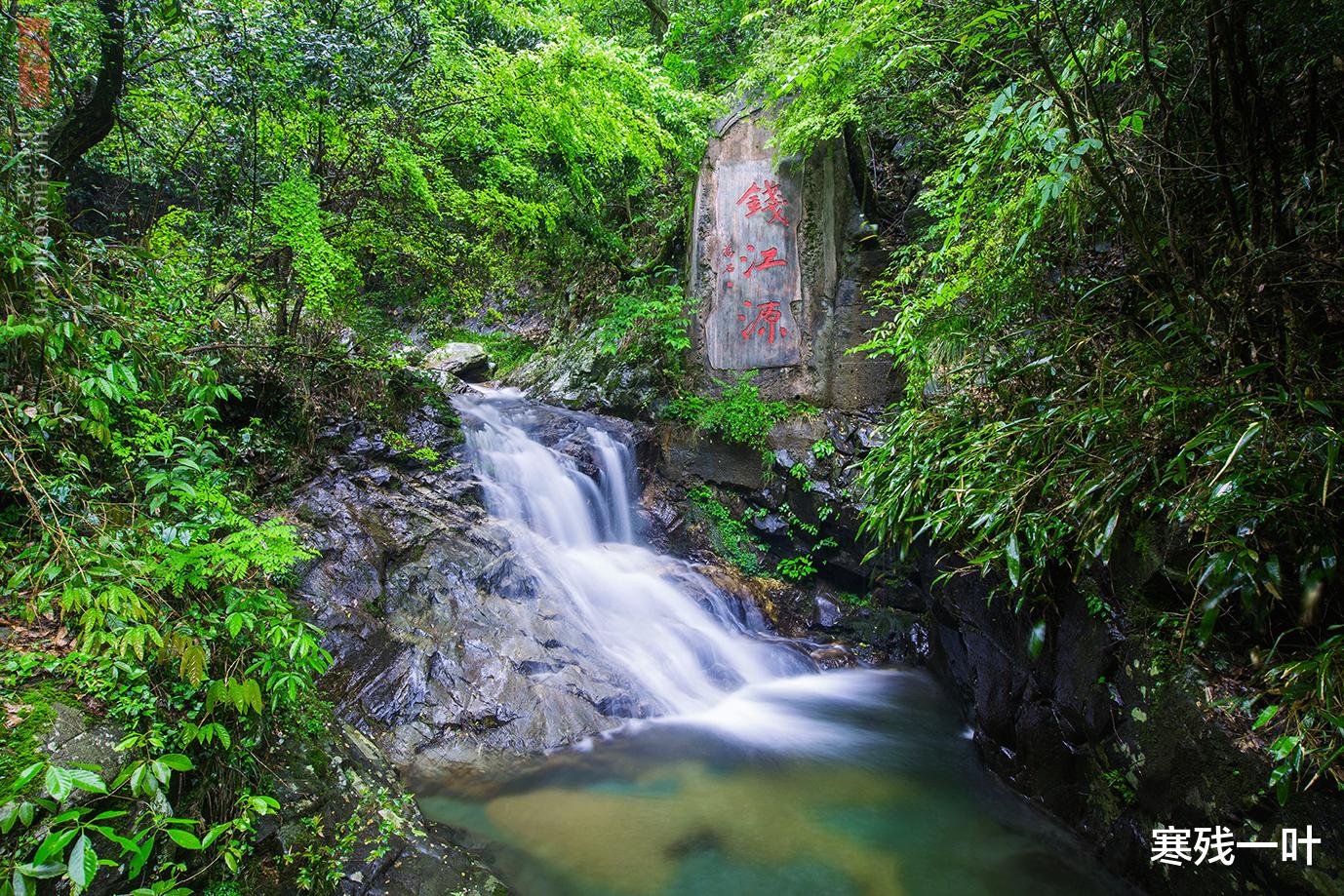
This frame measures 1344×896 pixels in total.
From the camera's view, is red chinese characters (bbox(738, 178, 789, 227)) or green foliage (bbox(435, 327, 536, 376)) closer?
red chinese characters (bbox(738, 178, 789, 227))

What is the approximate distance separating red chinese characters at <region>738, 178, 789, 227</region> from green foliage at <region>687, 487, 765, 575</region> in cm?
404

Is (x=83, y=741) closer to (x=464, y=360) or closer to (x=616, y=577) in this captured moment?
(x=616, y=577)

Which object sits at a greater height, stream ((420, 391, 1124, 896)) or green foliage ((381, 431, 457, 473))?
green foliage ((381, 431, 457, 473))

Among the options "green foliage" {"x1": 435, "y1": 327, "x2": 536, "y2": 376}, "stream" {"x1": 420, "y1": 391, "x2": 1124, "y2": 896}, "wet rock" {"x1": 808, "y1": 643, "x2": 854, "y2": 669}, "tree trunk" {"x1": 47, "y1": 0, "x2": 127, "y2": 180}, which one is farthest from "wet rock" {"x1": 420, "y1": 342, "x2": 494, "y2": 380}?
"wet rock" {"x1": 808, "y1": 643, "x2": 854, "y2": 669}

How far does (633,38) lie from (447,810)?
573 inches

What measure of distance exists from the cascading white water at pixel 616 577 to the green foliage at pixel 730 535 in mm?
734

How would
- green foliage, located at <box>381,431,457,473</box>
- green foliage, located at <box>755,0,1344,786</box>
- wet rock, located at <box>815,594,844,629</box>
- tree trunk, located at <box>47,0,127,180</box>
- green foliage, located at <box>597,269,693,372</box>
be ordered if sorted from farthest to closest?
green foliage, located at <box>597,269,693,372</box> < wet rock, located at <box>815,594,844,629</box> < green foliage, located at <box>381,431,457,473</box> < tree trunk, located at <box>47,0,127,180</box> < green foliage, located at <box>755,0,1344,786</box>

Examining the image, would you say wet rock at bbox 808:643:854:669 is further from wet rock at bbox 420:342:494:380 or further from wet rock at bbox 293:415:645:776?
wet rock at bbox 420:342:494:380

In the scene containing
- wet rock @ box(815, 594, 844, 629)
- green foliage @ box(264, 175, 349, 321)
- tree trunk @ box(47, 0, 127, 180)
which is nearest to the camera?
tree trunk @ box(47, 0, 127, 180)

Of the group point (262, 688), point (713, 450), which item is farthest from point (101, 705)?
point (713, 450)

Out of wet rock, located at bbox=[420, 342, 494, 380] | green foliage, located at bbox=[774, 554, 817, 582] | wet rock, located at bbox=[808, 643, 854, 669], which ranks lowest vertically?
wet rock, located at bbox=[808, 643, 854, 669]

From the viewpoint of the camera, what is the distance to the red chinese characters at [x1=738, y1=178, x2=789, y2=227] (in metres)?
8.44

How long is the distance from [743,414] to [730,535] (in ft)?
5.66

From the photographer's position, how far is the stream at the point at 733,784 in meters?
3.57
